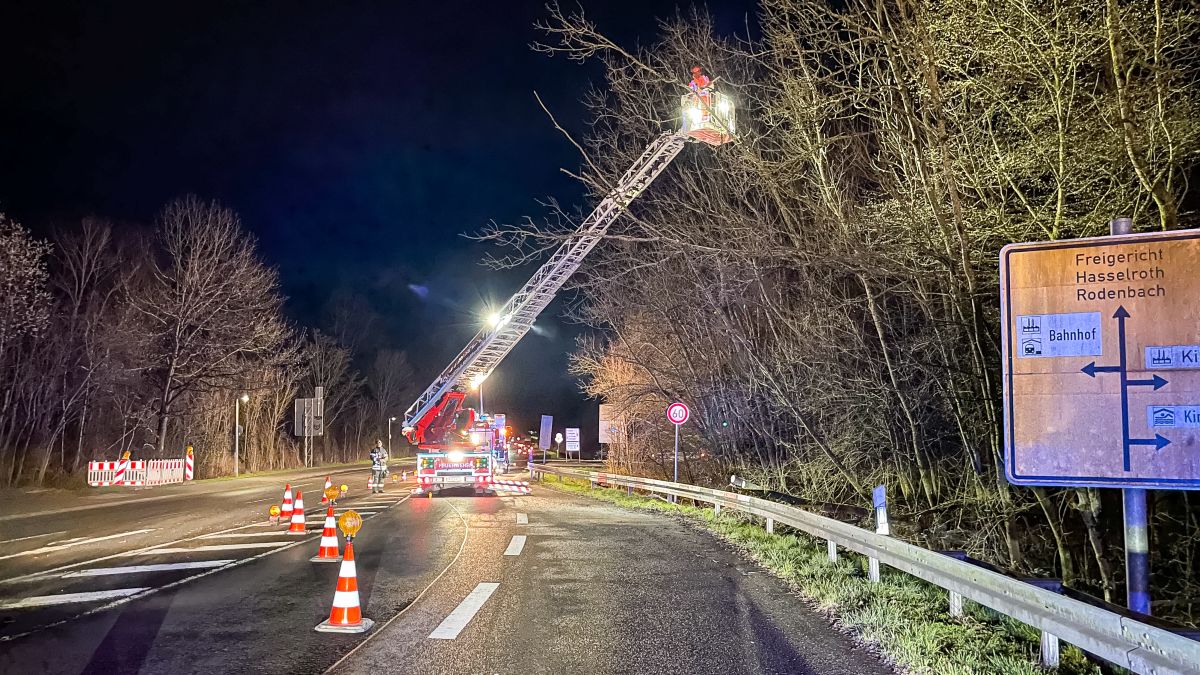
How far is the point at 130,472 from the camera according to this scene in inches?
1121

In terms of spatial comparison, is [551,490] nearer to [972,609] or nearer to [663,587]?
[663,587]

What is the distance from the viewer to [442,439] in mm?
27125

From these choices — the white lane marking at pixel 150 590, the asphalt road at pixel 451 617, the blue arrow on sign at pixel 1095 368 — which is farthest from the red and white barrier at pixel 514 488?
the blue arrow on sign at pixel 1095 368

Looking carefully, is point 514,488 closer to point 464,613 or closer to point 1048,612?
point 464,613

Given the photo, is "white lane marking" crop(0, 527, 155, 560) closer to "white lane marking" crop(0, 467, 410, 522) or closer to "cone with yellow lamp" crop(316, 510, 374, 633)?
"white lane marking" crop(0, 467, 410, 522)

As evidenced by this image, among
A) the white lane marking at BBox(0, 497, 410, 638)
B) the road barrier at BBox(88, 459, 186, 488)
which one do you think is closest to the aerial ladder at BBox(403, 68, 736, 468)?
the white lane marking at BBox(0, 497, 410, 638)

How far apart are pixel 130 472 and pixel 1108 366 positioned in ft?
101

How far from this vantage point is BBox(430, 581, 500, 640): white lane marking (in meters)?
6.92

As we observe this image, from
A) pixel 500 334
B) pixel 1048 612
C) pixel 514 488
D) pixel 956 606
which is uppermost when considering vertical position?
pixel 500 334

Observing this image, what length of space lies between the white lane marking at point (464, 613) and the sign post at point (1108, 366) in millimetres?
4573

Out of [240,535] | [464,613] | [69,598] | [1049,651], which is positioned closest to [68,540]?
[240,535]

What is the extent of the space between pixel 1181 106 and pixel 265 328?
114ft

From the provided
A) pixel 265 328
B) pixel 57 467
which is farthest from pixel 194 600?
pixel 265 328

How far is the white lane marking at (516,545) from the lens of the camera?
11914 mm
